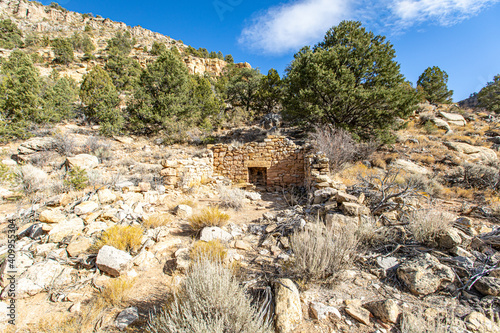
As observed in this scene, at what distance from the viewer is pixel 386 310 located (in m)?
1.74

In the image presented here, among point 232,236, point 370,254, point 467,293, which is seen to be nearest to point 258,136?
point 232,236

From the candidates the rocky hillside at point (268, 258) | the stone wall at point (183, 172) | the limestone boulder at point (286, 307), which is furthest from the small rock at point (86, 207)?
the limestone boulder at point (286, 307)

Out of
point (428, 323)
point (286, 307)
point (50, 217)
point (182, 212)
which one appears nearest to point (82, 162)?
point (50, 217)

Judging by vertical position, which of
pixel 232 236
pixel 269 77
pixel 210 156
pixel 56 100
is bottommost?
pixel 232 236

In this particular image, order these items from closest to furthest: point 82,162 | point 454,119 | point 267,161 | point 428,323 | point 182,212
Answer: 1. point 428,323
2. point 182,212
3. point 82,162
4. point 267,161
5. point 454,119

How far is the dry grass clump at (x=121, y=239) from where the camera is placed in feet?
9.22

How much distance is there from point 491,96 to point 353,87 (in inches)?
847

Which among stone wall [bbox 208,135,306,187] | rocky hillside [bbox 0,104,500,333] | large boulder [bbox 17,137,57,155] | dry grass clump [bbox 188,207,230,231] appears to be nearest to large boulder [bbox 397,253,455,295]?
rocky hillside [bbox 0,104,500,333]

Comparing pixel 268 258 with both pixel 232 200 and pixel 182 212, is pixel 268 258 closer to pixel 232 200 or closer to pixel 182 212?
pixel 182 212

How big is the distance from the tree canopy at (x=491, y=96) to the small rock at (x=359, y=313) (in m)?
27.5

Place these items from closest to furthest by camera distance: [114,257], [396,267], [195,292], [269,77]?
[195,292] → [396,267] → [114,257] → [269,77]

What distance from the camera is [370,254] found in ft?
8.77

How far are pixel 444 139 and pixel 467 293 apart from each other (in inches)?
533

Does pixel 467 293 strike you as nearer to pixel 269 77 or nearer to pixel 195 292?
pixel 195 292
